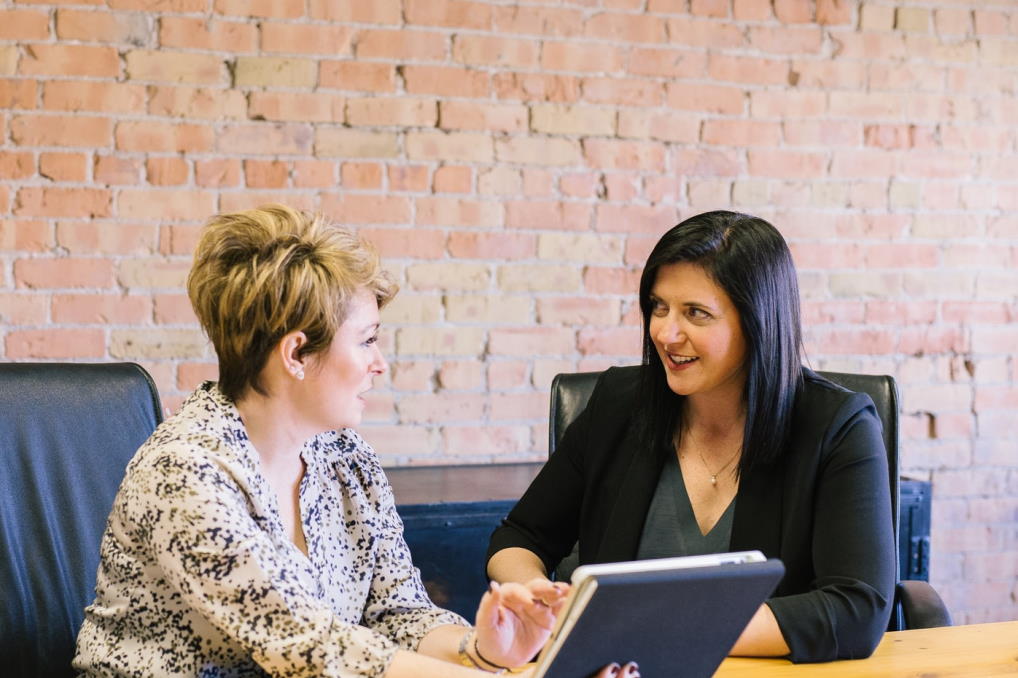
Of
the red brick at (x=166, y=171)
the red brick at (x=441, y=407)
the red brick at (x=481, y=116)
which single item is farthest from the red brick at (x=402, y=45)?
the red brick at (x=441, y=407)

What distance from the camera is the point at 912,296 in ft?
9.46

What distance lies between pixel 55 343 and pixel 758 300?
61.1 inches

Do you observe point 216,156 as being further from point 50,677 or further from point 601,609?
point 601,609

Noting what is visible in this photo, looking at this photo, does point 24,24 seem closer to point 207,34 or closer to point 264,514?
point 207,34

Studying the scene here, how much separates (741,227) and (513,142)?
1.02 meters

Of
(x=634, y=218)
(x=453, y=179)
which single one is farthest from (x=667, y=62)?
(x=453, y=179)

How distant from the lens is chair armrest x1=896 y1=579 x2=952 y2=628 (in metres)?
1.65

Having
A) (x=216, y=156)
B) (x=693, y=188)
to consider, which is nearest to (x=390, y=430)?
(x=216, y=156)

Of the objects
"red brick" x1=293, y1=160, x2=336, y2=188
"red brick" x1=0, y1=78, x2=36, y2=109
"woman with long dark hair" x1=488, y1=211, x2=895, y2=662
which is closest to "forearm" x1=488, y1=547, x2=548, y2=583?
"woman with long dark hair" x1=488, y1=211, x2=895, y2=662

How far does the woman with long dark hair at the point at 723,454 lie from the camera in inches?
62.2

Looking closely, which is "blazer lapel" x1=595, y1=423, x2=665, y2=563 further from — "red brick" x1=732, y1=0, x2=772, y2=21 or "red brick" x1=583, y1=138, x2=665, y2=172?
"red brick" x1=732, y1=0, x2=772, y2=21

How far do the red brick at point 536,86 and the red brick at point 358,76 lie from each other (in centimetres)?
22

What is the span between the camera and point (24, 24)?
233cm

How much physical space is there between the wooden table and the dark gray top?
0.30m
